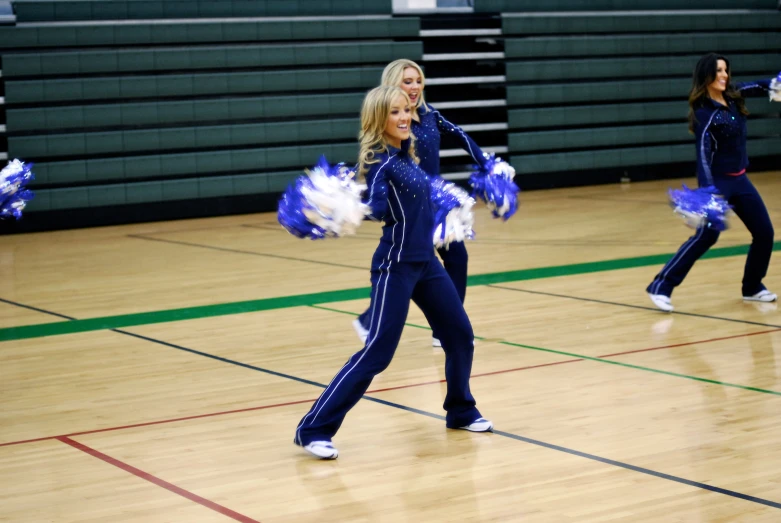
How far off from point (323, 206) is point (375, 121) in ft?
1.41

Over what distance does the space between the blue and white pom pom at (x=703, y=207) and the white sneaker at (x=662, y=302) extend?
496 mm

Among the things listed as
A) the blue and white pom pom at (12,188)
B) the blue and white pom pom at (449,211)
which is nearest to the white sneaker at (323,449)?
the blue and white pom pom at (449,211)

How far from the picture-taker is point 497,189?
551 centimetres

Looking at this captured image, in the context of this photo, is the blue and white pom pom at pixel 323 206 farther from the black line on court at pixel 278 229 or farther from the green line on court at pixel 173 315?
the black line on court at pixel 278 229

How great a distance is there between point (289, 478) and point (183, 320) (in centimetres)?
350

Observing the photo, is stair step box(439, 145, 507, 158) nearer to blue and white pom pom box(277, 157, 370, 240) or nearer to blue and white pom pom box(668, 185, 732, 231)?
blue and white pom pom box(668, 185, 732, 231)

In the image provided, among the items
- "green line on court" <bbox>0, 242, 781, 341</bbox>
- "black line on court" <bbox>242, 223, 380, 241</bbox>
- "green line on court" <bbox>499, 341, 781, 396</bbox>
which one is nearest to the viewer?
"green line on court" <bbox>499, 341, 781, 396</bbox>

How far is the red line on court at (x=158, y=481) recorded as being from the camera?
360cm

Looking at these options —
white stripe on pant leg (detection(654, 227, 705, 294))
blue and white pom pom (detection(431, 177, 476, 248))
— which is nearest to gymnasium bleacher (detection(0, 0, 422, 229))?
white stripe on pant leg (detection(654, 227, 705, 294))

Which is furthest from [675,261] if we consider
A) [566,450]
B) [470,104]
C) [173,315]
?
[470,104]

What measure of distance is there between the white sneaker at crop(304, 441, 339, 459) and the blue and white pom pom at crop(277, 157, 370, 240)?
78 centimetres

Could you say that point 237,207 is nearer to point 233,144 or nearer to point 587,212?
point 233,144

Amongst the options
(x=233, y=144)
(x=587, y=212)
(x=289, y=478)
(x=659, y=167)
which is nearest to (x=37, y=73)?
(x=233, y=144)

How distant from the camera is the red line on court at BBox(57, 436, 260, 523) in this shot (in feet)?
11.8
